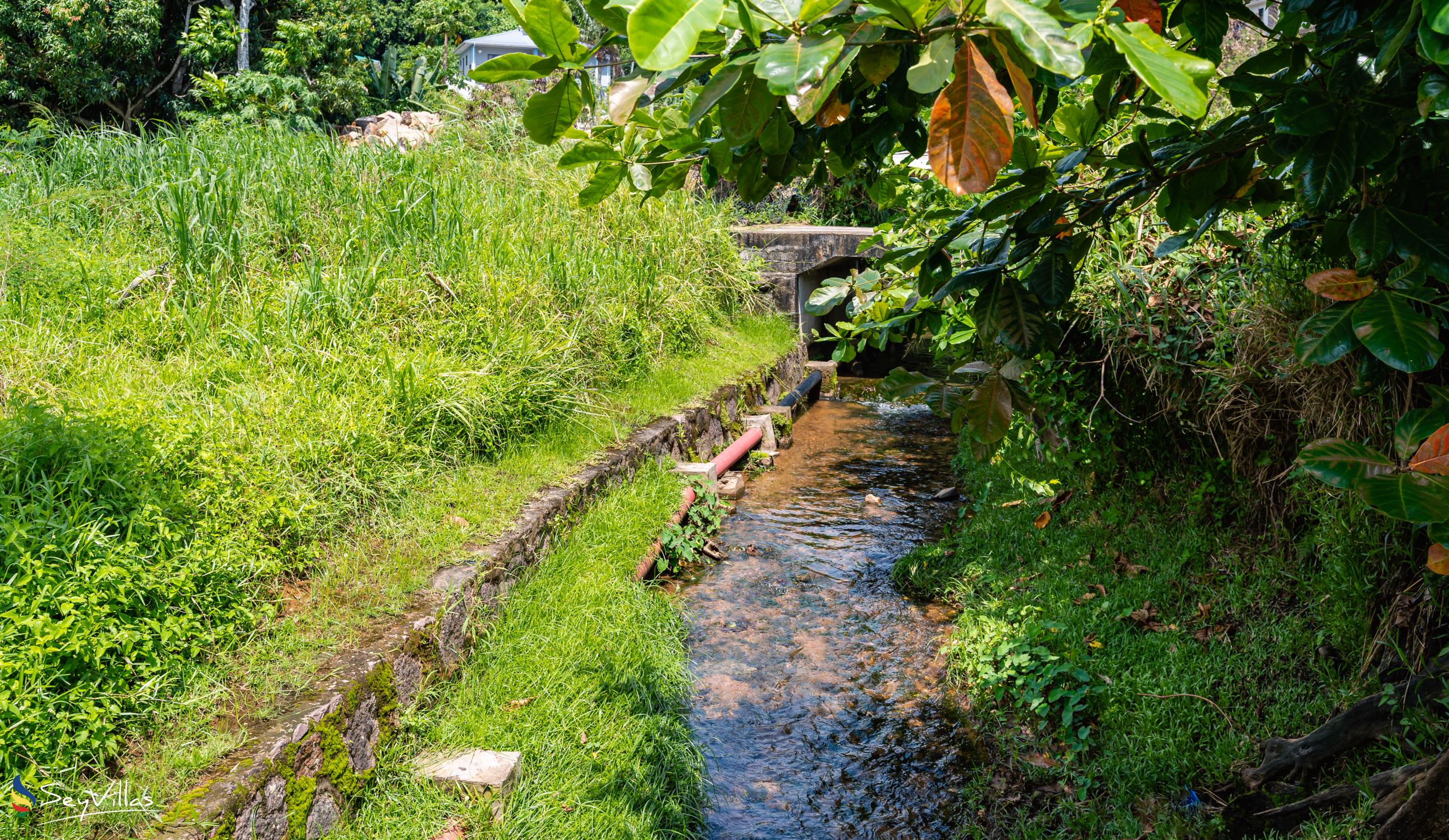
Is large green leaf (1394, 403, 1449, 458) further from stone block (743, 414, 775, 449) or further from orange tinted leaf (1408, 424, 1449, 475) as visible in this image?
stone block (743, 414, 775, 449)

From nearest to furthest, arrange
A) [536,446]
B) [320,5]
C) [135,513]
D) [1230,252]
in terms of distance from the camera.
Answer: [135,513]
[1230,252]
[536,446]
[320,5]

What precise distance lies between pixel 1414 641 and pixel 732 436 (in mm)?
5681

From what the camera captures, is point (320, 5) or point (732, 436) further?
point (320, 5)

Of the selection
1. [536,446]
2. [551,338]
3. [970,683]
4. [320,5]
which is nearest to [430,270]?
[551,338]

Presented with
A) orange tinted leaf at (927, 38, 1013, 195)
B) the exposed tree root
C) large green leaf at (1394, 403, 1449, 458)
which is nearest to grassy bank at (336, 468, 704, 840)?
the exposed tree root

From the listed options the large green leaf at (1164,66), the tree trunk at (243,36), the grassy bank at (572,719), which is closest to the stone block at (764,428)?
the grassy bank at (572,719)

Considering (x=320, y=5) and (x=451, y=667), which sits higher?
(x=320, y=5)

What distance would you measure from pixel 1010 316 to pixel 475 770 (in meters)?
2.40

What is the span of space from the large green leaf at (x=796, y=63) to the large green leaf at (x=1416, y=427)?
1.24 m

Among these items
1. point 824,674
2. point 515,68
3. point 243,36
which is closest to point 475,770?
point 824,674

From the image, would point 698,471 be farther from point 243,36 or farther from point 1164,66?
point 243,36

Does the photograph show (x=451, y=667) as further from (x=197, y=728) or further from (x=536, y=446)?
(x=536, y=446)

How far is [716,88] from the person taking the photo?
1.25m

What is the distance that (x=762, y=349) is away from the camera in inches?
384
